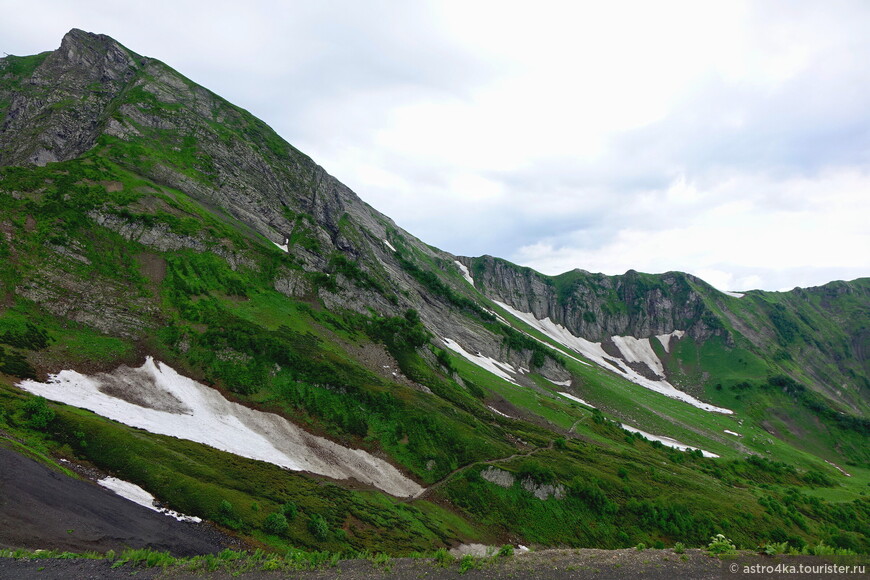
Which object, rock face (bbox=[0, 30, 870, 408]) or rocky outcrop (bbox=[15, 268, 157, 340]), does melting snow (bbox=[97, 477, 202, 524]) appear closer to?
rocky outcrop (bbox=[15, 268, 157, 340])

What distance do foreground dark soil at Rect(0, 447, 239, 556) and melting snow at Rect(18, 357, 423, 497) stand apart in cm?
1480

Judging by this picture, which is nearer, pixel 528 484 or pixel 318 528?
A: pixel 318 528

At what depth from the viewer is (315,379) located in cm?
6291

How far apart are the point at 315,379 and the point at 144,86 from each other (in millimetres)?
131313

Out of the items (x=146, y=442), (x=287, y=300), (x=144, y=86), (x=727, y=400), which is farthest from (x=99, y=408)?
(x=727, y=400)

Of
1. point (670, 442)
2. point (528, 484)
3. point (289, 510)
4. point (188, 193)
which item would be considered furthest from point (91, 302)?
point (670, 442)

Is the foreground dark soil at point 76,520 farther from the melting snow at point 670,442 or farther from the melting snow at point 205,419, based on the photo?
the melting snow at point 670,442

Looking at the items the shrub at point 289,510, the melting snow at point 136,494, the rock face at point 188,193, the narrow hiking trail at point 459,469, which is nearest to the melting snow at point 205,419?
the narrow hiking trail at point 459,469

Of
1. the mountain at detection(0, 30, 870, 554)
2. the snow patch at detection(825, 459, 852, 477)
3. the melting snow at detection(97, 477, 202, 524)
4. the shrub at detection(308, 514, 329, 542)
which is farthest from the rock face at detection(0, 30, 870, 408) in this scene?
the snow patch at detection(825, 459, 852, 477)

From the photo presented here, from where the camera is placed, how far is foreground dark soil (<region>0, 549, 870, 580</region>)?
59.3ft

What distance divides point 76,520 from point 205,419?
25397 millimetres

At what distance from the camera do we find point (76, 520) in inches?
939

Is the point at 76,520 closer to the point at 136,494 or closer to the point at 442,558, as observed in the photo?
the point at 136,494

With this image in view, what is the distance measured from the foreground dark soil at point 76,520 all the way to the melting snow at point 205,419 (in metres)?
14.8
